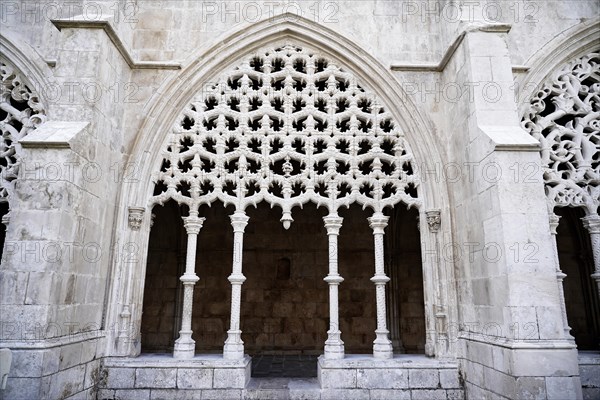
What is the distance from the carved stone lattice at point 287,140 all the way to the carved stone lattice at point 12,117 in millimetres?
1996

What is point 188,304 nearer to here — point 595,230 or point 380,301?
point 380,301

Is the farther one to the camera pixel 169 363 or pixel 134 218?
pixel 134 218

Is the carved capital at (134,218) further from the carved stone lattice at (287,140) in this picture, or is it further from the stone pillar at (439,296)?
the stone pillar at (439,296)

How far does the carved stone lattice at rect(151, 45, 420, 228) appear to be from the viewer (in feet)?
19.8

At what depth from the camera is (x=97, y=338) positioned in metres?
5.30

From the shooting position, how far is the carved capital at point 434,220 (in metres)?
5.88

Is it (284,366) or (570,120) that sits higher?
(570,120)

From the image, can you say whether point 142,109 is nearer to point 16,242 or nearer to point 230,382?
point 16,242

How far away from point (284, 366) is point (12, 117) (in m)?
5.87

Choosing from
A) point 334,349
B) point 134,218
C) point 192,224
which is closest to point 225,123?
point 192,224

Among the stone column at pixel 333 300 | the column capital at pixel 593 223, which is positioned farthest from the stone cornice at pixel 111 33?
the column capital at pixel 593 223

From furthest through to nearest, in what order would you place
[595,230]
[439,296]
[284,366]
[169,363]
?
[284,366] → [595,230] → [439,296] → [169,363]

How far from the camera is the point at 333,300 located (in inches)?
231

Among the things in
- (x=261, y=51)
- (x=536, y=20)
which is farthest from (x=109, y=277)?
(x=536, y=20)
